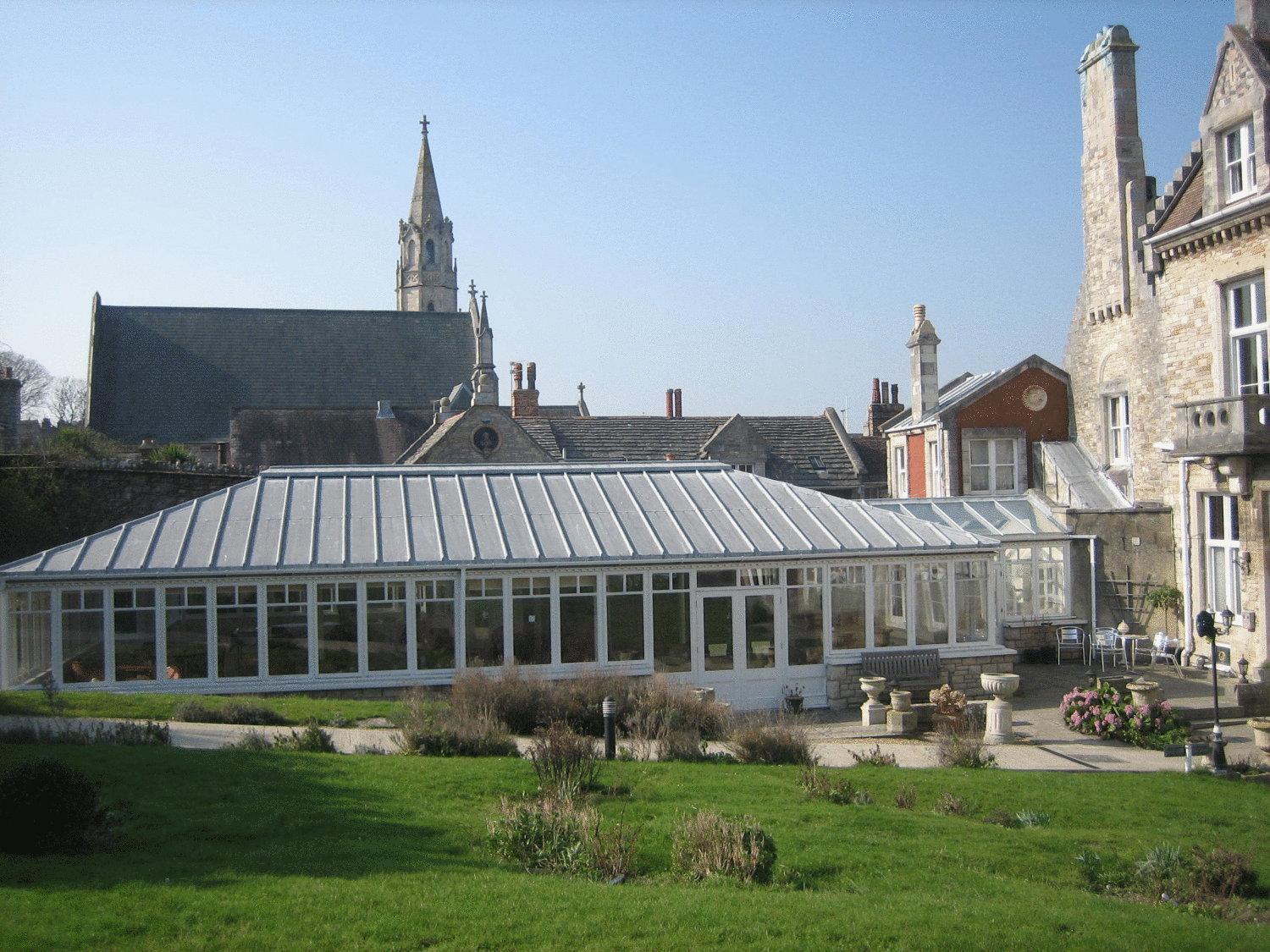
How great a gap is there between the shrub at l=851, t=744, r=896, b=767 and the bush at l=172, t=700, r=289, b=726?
757cm

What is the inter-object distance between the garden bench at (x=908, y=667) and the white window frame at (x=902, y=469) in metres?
11.8

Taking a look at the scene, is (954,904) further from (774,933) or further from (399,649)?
(399,649)

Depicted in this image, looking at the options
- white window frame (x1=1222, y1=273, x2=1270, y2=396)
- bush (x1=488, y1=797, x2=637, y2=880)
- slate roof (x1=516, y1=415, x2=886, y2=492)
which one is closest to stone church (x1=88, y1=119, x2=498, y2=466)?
slate roof (x1=516, y1=415, x2=886, y2=492)

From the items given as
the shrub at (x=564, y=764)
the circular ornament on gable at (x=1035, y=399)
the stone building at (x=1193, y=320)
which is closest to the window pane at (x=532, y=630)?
the shrub at (x=564, y=764)

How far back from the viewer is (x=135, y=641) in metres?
17.7

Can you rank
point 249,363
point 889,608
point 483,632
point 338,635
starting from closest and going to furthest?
point 338,635, point 483,632, point 889,608, point 249,363

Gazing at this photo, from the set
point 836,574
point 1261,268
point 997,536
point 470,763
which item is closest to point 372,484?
point 836,574

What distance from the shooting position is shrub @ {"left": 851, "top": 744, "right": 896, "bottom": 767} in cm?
1369

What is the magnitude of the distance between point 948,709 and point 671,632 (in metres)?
4.90

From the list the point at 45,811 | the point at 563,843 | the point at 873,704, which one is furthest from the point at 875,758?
the point at 45,811

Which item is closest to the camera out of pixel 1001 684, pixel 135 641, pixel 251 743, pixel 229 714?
pixel 251 743

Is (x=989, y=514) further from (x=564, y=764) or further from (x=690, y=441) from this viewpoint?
(x=564, y=764)

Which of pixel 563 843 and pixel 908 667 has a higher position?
pixel 908 667

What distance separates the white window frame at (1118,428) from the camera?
2577 centimetres
